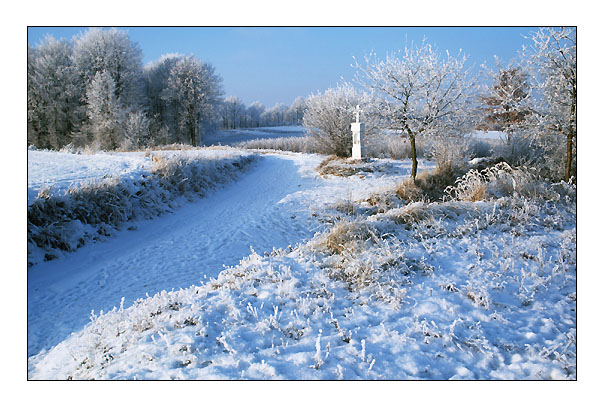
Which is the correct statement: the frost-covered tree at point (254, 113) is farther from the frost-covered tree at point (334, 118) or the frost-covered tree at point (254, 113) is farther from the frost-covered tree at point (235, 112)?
the frost-covered tree at point (334, 118)


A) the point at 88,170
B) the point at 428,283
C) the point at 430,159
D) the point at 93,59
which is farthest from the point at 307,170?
the point at 93,59

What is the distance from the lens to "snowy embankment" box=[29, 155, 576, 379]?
2379 millimetres

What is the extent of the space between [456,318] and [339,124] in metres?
18.3

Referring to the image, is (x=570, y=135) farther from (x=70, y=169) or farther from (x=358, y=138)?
(x=70, y=169)

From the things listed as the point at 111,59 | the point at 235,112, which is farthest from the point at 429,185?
the point at 235,112

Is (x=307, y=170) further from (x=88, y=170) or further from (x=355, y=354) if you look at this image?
(x=355, y=354)

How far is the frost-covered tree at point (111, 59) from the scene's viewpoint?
2725 cm

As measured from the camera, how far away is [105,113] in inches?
1011

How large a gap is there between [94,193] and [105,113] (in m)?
21.3

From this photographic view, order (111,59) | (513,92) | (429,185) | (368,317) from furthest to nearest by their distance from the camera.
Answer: (111,59) → (429,185) → (513,92) → (368,317)

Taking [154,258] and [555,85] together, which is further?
[555,85]

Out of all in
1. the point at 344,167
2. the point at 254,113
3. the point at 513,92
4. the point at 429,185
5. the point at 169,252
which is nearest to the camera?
the point at 169,252

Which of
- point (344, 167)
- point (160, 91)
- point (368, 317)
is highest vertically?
point (160, 91)
